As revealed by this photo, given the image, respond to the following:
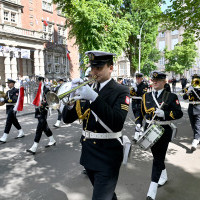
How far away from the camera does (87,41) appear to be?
17.8 meters

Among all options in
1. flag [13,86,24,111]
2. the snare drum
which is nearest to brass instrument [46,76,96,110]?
the snare drum

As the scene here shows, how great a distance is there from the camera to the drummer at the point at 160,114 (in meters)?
3.76

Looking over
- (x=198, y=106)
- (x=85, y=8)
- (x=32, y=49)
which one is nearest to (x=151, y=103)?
(x=198, y=106)

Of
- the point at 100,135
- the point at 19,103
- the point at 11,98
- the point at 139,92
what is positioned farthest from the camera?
the point at 139,92

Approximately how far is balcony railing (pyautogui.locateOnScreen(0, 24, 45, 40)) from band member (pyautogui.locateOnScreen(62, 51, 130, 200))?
977 inches

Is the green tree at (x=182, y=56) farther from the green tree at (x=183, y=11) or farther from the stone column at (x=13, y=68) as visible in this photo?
the green tree at (x=183, y=11)

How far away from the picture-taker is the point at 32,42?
28.7 metres

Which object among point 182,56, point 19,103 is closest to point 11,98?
point 19,103

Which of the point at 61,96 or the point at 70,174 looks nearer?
the point at 61,96

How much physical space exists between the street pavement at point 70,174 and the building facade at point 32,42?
17.9 metres

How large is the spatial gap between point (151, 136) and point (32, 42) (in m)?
27.8

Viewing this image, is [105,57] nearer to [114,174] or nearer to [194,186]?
[114,174]

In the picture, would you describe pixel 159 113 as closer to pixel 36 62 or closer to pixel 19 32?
pixel 19 32

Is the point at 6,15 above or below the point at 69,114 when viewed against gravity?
above
